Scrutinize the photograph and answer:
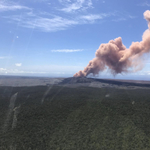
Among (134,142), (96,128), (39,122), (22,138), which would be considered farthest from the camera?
(39,122)

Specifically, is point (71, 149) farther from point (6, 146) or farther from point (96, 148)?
point (6, 146)

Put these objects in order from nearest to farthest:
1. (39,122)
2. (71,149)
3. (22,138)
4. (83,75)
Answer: (71,149) < (22,138) < (39,122) < (83,75)

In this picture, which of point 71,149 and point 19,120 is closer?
point 71,149

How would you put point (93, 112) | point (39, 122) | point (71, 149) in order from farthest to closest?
1. point (93, 112)
2. point (39, 122)
3. point (71, 149)

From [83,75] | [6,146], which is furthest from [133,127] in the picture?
[83,75]

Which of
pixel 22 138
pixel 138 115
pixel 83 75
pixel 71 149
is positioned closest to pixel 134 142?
pixel 71 149

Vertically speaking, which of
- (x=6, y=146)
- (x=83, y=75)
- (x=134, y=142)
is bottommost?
(x=6, y=146)

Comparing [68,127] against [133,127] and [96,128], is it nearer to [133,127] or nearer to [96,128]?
[96,128]

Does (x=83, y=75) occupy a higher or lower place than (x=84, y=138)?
higher

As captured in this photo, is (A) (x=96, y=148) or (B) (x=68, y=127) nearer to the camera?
(A) (x=96, y=148)
